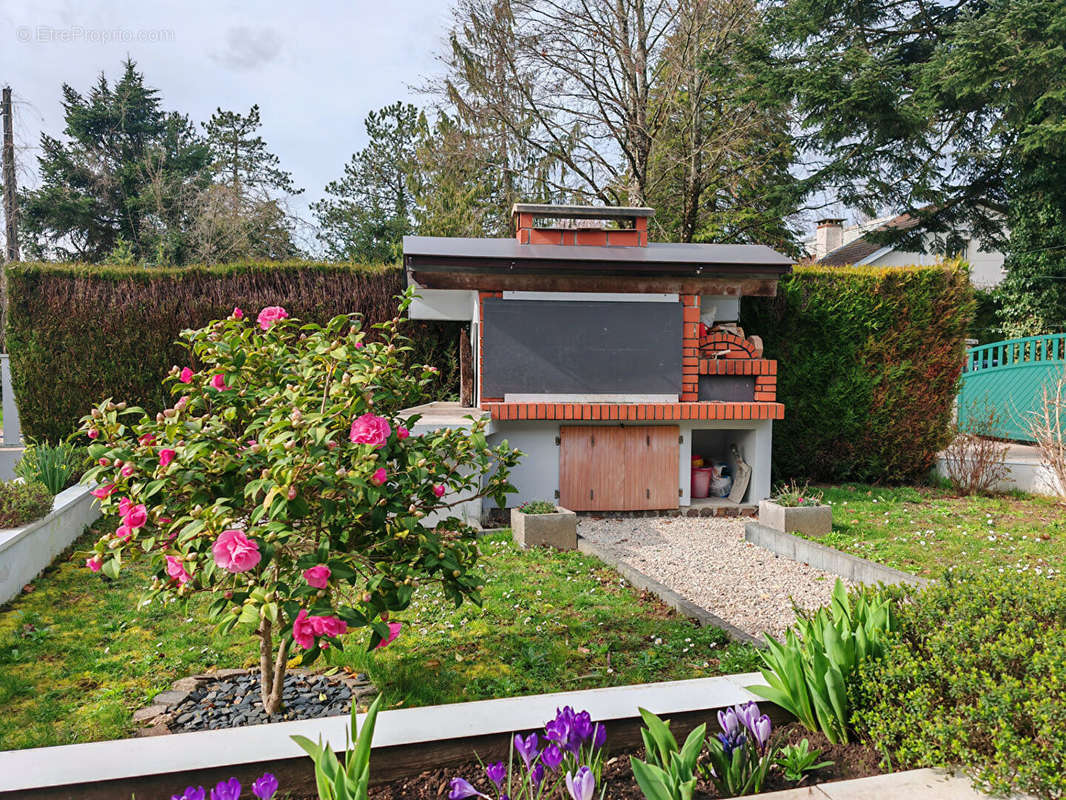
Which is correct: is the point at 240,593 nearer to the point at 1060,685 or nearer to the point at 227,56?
the point at 1060,685

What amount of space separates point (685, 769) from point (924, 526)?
6.39 m

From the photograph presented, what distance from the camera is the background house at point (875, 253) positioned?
73.0 ft

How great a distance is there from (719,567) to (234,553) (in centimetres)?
453

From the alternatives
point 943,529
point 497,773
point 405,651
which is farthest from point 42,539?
point 943,529

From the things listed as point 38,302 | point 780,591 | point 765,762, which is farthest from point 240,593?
point 38,302

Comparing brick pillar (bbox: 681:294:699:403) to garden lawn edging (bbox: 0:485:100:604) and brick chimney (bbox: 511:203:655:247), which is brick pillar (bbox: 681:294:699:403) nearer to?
brick chimney (bbox: 511:203:655:247)

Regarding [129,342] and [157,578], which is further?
[129,342]

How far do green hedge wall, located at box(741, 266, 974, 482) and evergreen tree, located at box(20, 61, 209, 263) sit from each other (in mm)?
19622

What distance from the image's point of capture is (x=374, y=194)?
25.5 meters

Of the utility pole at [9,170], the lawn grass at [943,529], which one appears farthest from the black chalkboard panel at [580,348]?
the utility pole at [9,170]

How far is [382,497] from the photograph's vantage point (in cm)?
242

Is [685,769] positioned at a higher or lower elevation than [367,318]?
lower

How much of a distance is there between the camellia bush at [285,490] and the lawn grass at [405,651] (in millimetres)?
656

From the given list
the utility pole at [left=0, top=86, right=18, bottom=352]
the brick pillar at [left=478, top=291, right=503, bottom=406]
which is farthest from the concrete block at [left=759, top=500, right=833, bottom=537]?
the utility pole at [left=0, top=86, right=18, bottom=352]
